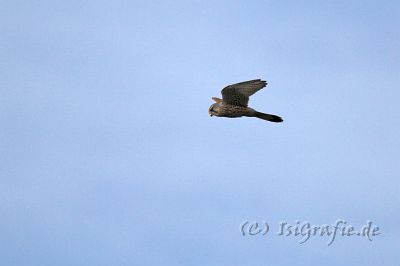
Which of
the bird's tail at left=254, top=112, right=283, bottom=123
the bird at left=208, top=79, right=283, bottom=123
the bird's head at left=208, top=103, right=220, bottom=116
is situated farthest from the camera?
the bird's head at left=208, top=103, right=220, bottom=116

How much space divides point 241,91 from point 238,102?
810 millimetres

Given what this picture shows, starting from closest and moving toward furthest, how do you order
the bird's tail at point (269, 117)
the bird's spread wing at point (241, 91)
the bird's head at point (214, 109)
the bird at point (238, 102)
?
the bird's spread wing at point (241, 91), the bird at point (238, 102), the bird's tail at point (269, 117), the bird's head at point (214, 109)

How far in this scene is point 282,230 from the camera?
102ft

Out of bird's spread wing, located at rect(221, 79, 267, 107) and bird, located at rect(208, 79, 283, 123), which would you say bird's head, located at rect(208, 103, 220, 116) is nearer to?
bird, located at rect(208, 79, 283, 123)

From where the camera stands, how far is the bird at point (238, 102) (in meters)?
32.6

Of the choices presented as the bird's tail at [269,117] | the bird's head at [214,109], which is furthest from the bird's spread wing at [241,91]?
the bird's head at [214,109]

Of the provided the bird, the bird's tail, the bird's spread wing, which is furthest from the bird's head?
the bird's tail

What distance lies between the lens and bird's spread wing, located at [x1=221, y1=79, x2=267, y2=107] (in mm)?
32406

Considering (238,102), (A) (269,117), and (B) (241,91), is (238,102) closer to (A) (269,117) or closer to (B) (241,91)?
(B) (241,91)

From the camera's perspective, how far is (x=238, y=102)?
33844 millimetres

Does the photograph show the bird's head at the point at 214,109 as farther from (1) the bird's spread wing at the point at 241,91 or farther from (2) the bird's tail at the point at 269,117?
(2) the bird's tail at the point at 269,117

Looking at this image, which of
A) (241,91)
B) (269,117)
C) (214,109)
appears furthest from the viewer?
(214,109)

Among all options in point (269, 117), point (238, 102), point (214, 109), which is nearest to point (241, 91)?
point (238, 102)

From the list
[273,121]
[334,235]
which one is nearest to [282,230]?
[334,235]
